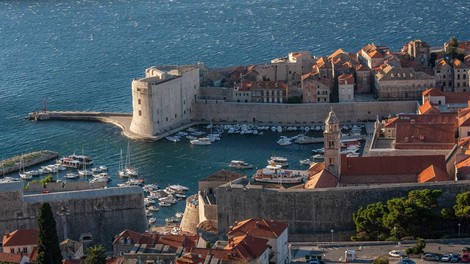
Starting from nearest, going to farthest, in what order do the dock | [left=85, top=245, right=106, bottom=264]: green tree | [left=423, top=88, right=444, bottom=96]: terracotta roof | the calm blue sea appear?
[left=85, top=245, right=106, bottom=264]: green tree < the dock < [left=423, top=88, right=444, bottom=96]: terracotta roof < the calm blue sea

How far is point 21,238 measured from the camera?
43719mm

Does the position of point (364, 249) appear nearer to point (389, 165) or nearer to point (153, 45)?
point (389, 165)

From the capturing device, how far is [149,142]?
68188 millimetres

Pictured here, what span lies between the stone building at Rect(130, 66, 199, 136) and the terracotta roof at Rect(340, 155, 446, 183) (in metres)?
21.3

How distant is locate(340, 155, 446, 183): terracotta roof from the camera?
162ft

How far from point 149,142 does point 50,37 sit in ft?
134

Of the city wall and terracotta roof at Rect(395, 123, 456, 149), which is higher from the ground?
terracotta roof at Rect(395, 123, 456, 149)

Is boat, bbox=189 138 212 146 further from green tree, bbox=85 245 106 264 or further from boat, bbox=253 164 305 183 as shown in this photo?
green tree, bbox=85 245 106 264

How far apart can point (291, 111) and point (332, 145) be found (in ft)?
70.4

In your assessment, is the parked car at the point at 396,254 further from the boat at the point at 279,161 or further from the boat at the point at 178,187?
the boat at the point at 279,161

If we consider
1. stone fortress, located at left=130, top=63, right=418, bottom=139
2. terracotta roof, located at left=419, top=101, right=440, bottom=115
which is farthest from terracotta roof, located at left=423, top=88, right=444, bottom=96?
stone fortress, located at left=130, top=63, right=418, bottom=139

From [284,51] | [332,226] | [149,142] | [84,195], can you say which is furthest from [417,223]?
[284,51]

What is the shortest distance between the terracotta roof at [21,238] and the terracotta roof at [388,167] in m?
11.6

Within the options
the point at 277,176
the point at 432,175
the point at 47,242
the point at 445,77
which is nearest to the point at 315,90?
the point at 445,77
